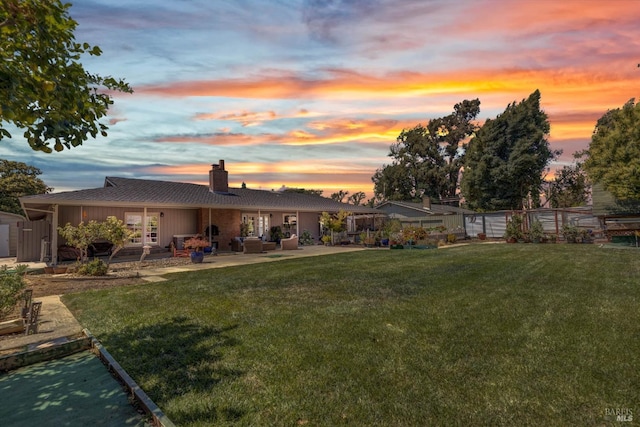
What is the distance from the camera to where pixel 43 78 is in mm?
3094

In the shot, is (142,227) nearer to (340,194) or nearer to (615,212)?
(615,212)

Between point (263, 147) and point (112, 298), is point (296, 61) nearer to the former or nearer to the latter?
point (112, 298)

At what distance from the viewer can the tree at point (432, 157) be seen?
4962 centimetres

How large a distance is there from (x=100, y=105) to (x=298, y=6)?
662 cm

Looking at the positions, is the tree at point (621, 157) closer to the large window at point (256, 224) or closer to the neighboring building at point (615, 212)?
the neighboring building at point (615, 212)

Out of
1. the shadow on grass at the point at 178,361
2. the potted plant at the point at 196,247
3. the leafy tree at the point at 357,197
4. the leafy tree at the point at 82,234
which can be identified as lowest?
the shadow on grass at the point at 178,361

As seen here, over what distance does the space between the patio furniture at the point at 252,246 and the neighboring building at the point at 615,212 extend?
20.3m

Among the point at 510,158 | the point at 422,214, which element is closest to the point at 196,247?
the point at 422,214

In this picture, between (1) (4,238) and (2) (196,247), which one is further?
(1) (4,238)

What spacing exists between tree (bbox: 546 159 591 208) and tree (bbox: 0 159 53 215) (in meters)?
63.7

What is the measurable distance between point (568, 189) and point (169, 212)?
2046 inches

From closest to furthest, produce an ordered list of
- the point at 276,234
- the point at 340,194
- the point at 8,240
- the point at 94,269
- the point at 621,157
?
the point at 94,269, the point at 621,157, the point at 8,240, the point at 276,234, the point at 340,194

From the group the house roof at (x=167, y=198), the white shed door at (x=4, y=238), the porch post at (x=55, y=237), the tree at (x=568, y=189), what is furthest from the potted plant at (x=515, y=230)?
the white shed door at (x=4, y=238)

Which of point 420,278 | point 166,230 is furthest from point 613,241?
point 166,230
